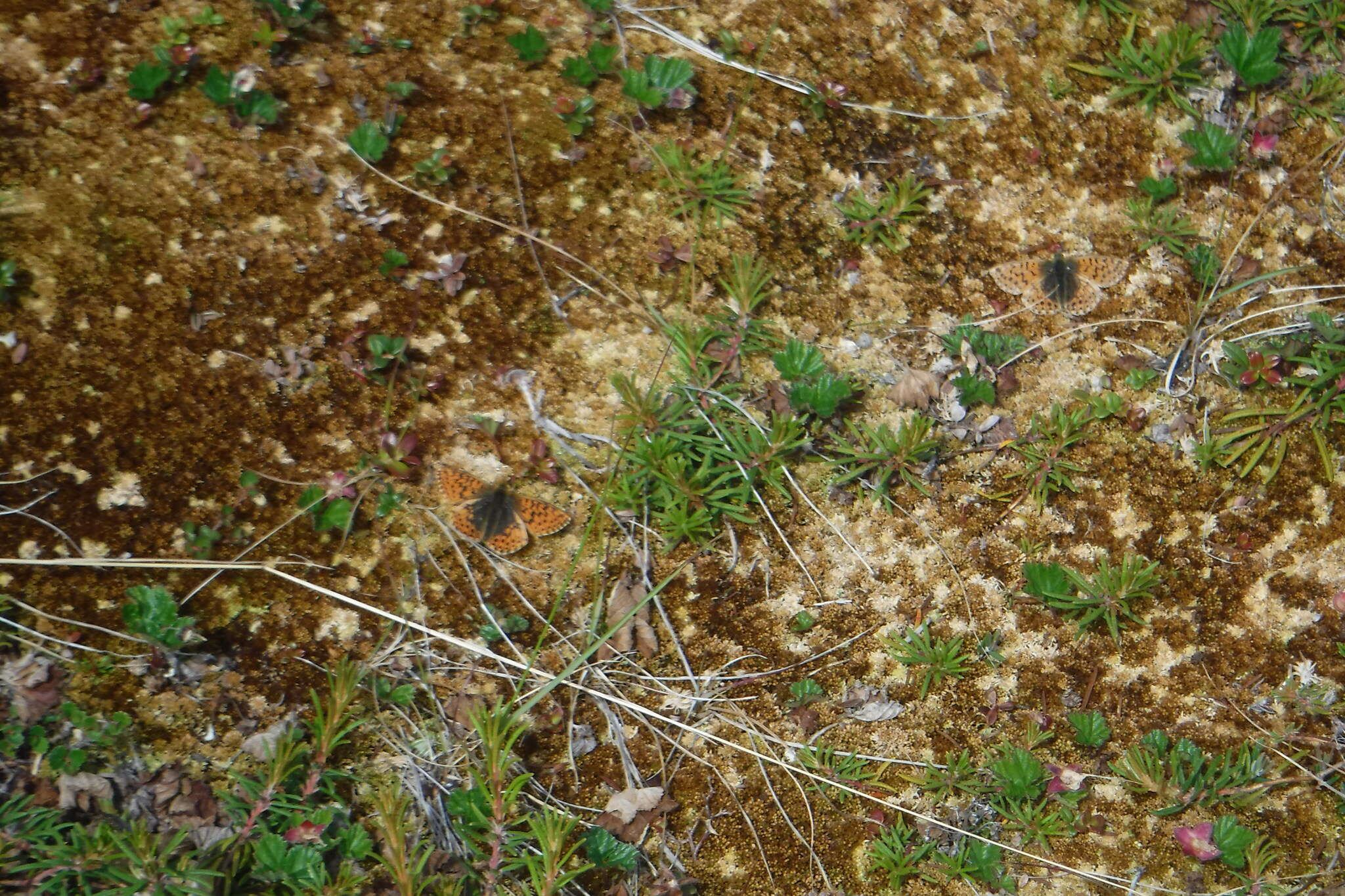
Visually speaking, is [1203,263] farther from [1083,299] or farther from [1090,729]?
[1090,729]

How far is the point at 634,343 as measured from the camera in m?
3.65

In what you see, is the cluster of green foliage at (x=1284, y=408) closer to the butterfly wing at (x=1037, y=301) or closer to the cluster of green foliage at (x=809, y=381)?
the butterfly wing at (x=1037, y=301)

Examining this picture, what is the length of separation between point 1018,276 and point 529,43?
2.24m

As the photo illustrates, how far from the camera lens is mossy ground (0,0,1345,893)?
10.1 ft

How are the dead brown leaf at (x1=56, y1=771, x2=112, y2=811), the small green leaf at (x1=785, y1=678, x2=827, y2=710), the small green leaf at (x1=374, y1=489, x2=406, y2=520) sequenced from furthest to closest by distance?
the small green leaf at (x1=374, y1=489, x2=406, y2=520)
the small green leaf at (x1=785, y1=678, x2=827, y2=710)
the dead brown leaf at (x1=56, y1=771, x2=112, y2=811)

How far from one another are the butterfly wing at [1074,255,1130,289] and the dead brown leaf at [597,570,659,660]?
7.35 ft

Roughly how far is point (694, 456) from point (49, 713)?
2.17 metres

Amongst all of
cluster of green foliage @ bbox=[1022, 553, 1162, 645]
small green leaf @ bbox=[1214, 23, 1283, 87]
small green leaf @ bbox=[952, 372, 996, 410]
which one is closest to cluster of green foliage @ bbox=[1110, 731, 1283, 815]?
cluster of green foliage @ bbox=[1022, 553, 1162, 645]

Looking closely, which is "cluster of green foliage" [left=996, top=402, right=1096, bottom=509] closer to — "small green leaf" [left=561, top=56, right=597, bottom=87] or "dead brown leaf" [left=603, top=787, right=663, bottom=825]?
"dead brown leaf" [left=603, top=787, right=663, bottom=825]

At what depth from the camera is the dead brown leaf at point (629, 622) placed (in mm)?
3188

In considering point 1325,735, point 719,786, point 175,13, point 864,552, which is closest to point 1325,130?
point 1325,735

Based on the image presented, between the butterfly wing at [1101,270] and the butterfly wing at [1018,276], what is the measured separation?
0.18 metres

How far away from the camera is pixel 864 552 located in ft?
11.2

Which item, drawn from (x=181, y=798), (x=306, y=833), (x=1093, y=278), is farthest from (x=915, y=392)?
(x=181, y=798)
